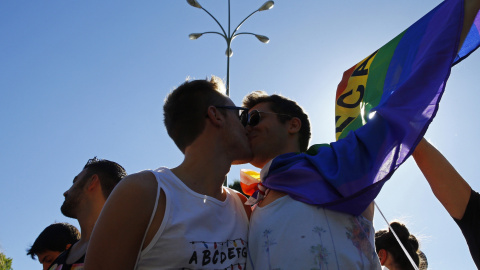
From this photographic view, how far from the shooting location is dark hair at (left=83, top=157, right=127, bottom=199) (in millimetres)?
3607

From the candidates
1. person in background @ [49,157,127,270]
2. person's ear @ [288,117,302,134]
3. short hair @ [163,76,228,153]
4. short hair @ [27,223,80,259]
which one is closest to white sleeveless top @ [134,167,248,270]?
short hair @ [163,76,228,153]

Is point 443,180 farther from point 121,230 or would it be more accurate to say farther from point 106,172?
point 106,172

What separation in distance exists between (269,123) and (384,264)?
1.85m

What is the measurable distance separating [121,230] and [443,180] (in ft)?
6.55

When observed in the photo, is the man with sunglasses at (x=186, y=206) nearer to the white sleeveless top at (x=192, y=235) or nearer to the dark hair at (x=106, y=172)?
the white sleeveless top at (x=192, y=235)

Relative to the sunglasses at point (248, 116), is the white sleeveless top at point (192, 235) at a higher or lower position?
lower

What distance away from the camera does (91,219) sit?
3.46 m

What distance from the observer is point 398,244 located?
13.2 feet

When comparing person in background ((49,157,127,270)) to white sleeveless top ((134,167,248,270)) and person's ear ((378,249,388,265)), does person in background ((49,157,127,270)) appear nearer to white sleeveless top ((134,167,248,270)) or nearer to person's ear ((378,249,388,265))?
white sleeveless top ((134,167,248,270))

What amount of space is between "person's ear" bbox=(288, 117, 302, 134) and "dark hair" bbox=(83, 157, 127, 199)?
1505 mm

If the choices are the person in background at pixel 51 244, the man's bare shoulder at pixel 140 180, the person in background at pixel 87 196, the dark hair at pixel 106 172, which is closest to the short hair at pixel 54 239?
the person in background at pixel 51 244

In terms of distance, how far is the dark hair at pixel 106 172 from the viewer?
3.61 meters

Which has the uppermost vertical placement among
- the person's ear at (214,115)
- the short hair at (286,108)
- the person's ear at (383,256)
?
the short hair at (286,108)

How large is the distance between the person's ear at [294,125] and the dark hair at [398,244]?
1.54m
